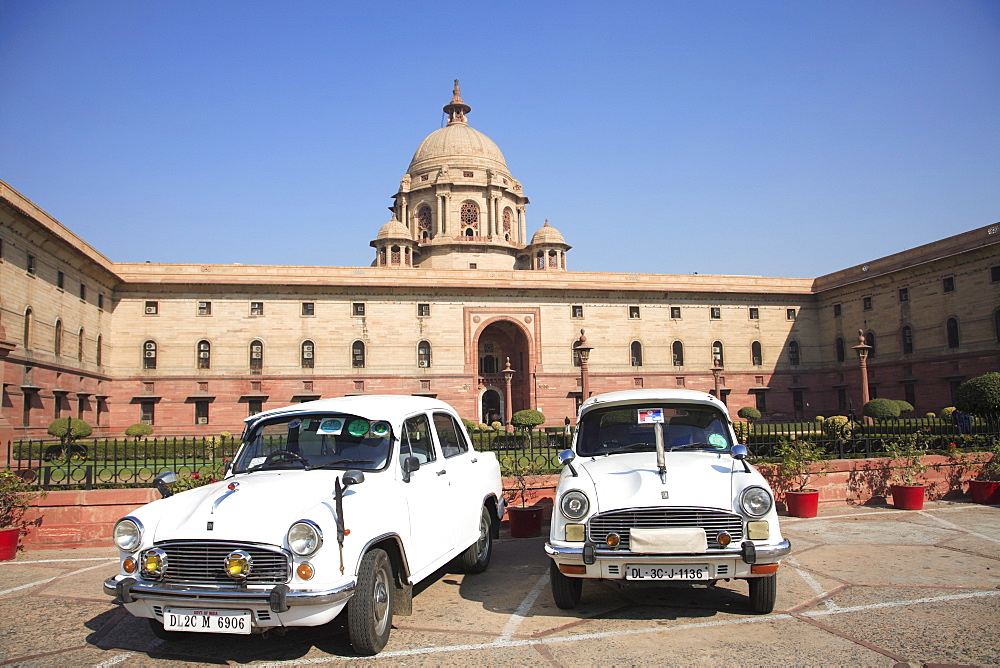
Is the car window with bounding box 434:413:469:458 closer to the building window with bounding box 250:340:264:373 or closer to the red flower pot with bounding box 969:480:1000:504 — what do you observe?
the red flower pot with bounding box 969:480:1000:504

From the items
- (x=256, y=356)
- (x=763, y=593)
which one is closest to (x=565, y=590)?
(x=763, y=593)

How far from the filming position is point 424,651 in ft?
16.0

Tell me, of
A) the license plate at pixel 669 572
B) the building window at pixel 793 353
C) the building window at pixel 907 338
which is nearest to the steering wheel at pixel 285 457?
the license plate at pixel 669 572

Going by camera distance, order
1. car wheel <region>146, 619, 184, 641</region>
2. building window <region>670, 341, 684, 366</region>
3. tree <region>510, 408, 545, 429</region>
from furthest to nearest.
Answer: building window <region>670, 341, 684, 366</region>, tree <region>510, 408, 545, 429</region>, car wheel <region>146, 619, 184, 641</region>

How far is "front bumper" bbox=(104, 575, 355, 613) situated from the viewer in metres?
4.30

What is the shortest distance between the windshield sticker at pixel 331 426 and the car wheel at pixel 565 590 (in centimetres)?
204

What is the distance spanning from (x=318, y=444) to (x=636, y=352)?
121 ft

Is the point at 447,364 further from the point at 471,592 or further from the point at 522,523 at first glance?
the point at 471,592

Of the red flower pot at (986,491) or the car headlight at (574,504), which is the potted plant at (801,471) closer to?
the red flower pot at (986,491)

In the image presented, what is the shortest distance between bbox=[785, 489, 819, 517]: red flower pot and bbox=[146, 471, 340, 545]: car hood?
7328 mm

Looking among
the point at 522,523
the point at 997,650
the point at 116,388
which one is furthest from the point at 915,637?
the point at 116,388

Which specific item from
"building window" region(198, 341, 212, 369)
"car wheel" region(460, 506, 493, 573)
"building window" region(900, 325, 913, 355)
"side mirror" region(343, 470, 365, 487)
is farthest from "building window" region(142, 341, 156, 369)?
"building window" region(900, 325, 913, 355)

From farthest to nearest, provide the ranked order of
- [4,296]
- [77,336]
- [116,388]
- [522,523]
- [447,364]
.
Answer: [447,364] → [116,388] → [77,336] → [4,296] → [522,523]

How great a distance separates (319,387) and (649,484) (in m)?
33.9
